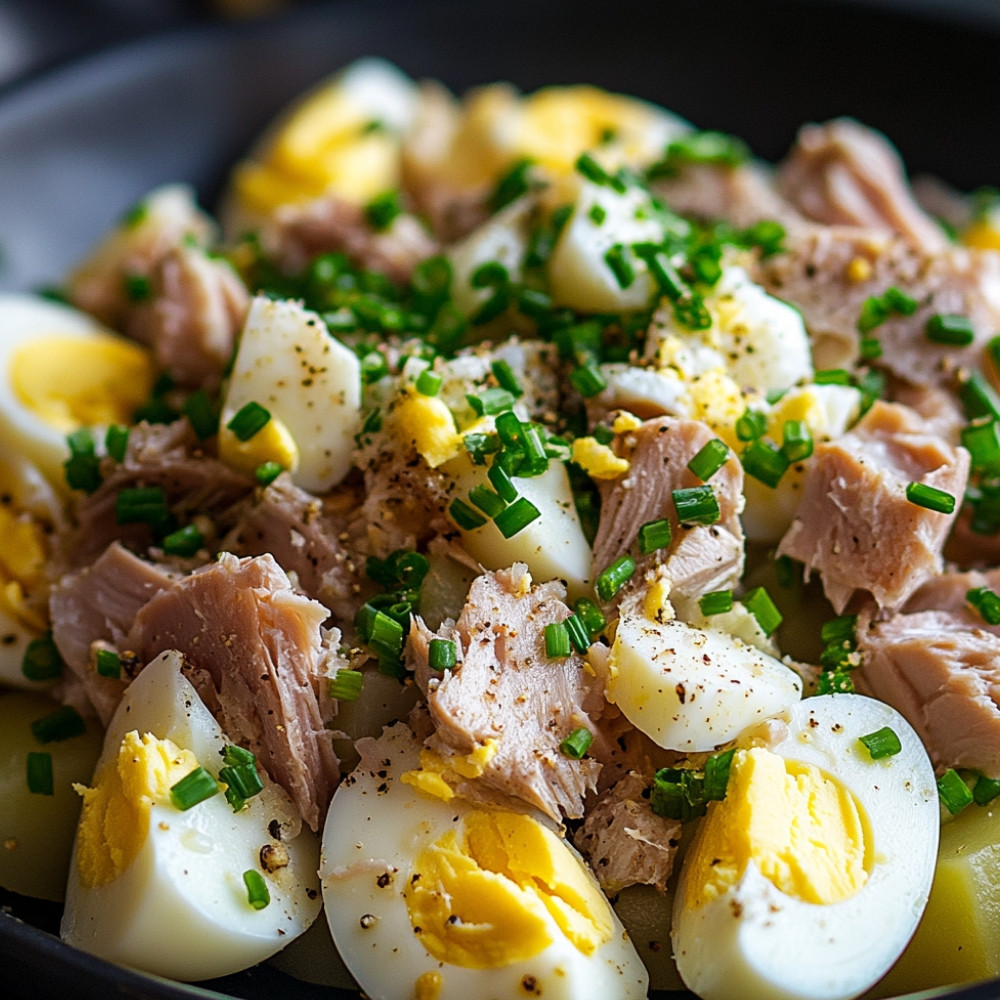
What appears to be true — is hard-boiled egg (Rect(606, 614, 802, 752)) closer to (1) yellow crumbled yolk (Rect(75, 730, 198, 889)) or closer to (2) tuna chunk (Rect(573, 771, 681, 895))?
(2) tuna chunk (Rect(573, 771, 681, 895))

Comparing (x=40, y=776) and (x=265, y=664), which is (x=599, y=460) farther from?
(x=40, y=776)

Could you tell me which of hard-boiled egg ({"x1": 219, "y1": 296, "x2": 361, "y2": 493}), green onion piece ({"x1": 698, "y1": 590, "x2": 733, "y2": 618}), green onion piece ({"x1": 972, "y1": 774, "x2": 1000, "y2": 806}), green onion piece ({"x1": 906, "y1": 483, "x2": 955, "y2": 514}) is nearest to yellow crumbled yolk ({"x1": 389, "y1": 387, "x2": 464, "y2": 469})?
hard-boiled egg ({"x1": 219, "y1": 296, "x2": 361, "y2": 493})

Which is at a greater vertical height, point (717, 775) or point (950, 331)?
point (950, 331)

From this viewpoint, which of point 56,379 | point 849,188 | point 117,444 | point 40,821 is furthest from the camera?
point 849,188

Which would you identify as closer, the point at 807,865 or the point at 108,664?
the point at 807,865

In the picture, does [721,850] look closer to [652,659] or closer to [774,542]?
[652,659]

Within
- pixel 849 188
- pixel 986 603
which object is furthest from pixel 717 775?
pixel 849 188

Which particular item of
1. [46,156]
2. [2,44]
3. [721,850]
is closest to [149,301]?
[46,156]
